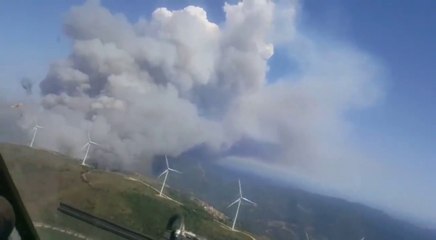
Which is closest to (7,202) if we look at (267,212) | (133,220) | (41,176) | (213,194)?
(41,176)

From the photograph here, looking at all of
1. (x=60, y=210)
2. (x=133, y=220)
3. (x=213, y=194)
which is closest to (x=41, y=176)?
(x=60, y=210)

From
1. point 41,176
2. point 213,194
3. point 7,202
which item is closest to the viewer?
point 7,202

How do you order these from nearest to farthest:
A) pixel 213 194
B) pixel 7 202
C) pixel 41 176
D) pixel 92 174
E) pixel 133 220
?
pixel 7 202 → pixel 41 176 → pixel 133 220 → pixel 92 174 → pixel 213 194

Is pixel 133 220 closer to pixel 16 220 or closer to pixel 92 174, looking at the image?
pixel 92 174

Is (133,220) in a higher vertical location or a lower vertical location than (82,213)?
lower

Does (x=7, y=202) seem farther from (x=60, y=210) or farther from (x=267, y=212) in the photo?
(x=267, y=212)

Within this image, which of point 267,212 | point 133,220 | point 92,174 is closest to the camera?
point 133,220

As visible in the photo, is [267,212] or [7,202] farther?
[267,212]

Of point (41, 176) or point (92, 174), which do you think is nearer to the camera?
point (41, 176)

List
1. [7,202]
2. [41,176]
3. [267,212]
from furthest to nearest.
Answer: [267,212] < [41,176] < [7,202]
